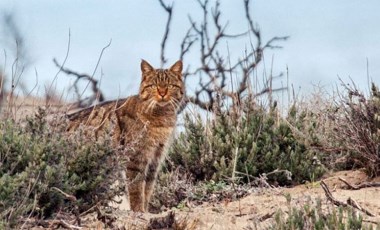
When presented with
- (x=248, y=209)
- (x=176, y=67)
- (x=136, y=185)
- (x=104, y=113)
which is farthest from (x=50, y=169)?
(x=176, y=67)

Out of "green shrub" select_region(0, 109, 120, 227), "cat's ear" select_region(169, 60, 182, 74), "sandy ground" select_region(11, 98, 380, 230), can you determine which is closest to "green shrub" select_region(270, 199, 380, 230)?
"sandy ground" select_region(11, 98, 380, 230)

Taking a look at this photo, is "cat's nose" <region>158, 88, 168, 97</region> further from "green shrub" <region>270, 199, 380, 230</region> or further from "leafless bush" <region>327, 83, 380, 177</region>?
"green shrub" <region>270, 199, 380, 230</region>

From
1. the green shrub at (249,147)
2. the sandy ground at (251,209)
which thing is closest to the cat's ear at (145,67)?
the green shrub at (249,147)

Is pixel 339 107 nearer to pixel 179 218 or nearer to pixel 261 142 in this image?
pixel 261 142

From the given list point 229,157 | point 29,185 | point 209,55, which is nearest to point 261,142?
point 229,157

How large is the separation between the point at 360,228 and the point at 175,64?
13.5ft

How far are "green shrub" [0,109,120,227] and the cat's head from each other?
5.73 ft

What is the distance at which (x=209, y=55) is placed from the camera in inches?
645

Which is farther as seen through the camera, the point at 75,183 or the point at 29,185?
the point at 75,183

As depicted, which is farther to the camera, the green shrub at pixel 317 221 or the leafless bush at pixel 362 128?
the leafless bush at pixel 362 128

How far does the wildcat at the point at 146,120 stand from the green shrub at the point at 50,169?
1.36 metres

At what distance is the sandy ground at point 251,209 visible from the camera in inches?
251

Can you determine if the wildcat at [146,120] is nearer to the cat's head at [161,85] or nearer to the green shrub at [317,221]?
the cat's head at [161,85]

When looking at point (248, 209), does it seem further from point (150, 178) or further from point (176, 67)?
point (176, 67)
